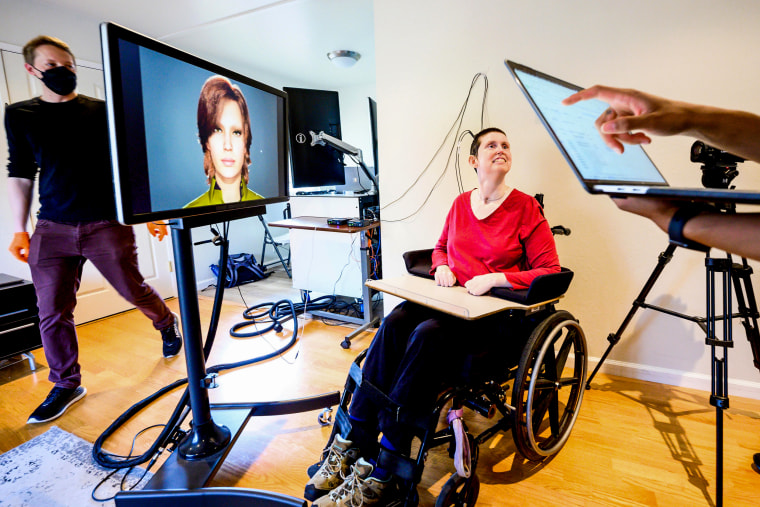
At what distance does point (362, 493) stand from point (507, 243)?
105cm

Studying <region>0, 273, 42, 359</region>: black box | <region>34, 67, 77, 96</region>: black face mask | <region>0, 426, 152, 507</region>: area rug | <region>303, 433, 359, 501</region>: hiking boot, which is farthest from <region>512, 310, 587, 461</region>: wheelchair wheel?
<region>0, 273, 42, 359</region>: black box

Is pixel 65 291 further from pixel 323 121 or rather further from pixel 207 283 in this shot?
pixel 207 283

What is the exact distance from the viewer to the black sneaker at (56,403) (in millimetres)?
1735

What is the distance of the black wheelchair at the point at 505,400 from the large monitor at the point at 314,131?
165 cm

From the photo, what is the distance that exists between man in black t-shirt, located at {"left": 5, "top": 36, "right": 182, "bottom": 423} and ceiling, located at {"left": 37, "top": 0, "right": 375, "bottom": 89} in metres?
1.43

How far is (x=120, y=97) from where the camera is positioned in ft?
2.83

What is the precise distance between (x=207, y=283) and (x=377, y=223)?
7.74 ft

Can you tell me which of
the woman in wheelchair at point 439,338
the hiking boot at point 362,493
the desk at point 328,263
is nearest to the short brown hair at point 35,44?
the desk at point 328,263

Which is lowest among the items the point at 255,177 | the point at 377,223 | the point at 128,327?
the point at 128,327

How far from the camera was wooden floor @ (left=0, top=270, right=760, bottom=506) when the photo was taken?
51.5 inches

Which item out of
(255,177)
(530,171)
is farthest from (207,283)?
(530,171)

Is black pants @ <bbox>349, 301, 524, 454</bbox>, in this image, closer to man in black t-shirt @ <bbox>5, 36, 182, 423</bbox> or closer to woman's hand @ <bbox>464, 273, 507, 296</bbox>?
woman's hand @ <bbox>464, 273, 507, 296</bbox>

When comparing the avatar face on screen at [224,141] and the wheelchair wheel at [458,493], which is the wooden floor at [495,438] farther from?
the avatar face on screen at [224,141]

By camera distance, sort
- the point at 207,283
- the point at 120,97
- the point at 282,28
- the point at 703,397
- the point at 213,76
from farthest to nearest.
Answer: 1. the point at 207,283
2. the point at 282,28
3. the point at 703,397
4. the point at 213,76
5. the point at 120,97
